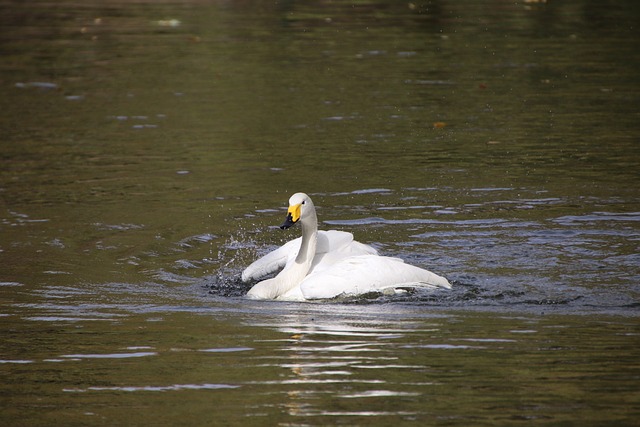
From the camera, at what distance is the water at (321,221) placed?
713cm

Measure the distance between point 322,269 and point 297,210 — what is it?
591 mm

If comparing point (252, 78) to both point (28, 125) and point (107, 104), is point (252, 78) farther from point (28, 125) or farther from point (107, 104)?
point (28, 125)

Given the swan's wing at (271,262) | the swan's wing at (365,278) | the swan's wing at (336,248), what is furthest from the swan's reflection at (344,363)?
the swan's wing at (271,262)

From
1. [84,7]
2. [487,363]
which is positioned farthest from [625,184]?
[84,7]

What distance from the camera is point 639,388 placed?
695cm

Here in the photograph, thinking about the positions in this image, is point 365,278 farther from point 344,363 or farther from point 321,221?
point 321,221

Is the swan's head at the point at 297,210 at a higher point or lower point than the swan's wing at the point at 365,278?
higher

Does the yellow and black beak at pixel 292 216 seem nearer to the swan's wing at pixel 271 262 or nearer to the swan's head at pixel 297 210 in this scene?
the swan's head at pixel 297 210

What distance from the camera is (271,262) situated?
11.0 metres

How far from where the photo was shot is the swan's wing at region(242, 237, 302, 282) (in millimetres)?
10883

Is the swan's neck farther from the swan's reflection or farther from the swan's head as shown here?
the swan's reflection

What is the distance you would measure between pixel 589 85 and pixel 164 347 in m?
14.4

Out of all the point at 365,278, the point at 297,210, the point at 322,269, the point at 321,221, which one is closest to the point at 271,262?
the point at 322,269

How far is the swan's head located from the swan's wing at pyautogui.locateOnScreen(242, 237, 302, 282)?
0.65m
